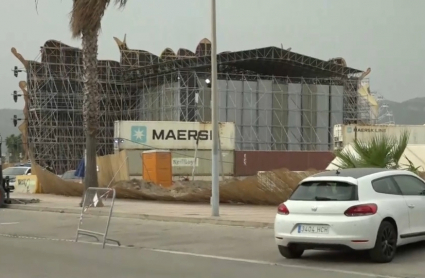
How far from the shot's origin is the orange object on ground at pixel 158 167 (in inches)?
1249

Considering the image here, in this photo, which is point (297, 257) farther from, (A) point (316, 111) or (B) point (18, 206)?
(A) point (316, 111)

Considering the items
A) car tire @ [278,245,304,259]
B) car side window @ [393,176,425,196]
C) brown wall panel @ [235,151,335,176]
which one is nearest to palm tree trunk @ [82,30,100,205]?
car tire @ [278,245,304,259]

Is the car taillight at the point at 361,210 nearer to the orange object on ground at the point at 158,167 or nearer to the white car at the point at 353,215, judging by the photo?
the white car at the point at 353,215

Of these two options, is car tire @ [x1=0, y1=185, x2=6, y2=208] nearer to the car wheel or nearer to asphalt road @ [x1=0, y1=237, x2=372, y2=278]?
asphalt road @ [x1=0, y1=237, x2=372, y2=278]

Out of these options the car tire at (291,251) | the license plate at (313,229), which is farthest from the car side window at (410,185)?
the car tire at (291,251)

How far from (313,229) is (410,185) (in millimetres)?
2265

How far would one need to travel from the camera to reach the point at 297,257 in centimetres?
1120

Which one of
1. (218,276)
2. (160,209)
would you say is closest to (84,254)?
(218,276)

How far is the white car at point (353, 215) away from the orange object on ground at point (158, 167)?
20979 millimetres

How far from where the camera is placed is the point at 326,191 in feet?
34.3

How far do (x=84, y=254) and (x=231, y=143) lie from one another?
119 feet

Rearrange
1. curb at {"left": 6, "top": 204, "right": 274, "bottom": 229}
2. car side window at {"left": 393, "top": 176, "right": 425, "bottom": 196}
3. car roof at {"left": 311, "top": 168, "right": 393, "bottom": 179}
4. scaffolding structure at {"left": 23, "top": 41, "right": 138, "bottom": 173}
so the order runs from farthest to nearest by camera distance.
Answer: scaffolding structure at {"left": 23, "top": 41, "right": 138, "bottom": 173}, curb at {"left": 6, "top": 204, "right": 274, "bottom": 229}, car side window at {"left": 393, "top": 176, "right": 425, "bottom": 196}, car roof at {"left": 311, "top": 168, "right": 393, "bottom": 179}

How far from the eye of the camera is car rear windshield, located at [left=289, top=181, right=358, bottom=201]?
10195 millimetres

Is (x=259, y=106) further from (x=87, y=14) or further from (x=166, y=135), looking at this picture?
(x=87, y=14)
